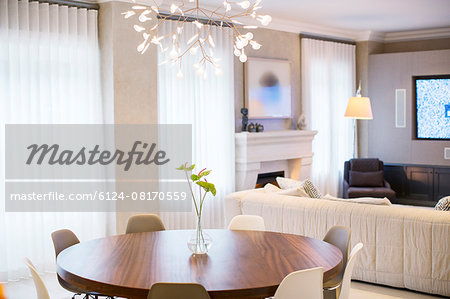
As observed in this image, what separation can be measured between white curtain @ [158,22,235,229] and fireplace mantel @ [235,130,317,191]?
0.15 m

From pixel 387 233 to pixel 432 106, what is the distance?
4886mm

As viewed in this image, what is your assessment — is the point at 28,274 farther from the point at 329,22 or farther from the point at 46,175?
the point at 329,22

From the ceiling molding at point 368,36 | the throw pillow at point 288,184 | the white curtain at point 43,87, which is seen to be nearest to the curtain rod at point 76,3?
the white curtain at point 43,87

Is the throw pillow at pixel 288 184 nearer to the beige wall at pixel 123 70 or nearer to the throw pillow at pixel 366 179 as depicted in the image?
the beige wall at pixel 123 70

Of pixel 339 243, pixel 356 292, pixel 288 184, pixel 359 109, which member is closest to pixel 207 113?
pixel 288 184

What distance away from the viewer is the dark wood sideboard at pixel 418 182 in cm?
864

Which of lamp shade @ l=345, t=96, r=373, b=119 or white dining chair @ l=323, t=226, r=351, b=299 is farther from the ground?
lamp shade @ l=345, t=96, r=373, b=119

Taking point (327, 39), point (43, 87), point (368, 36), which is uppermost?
point (368, 36)

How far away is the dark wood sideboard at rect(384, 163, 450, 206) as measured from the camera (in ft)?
28.4

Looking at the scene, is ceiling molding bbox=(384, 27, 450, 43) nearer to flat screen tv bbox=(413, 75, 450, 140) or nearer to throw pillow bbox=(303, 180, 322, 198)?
flat screen tv bbox=(413, 75, 450, 140)

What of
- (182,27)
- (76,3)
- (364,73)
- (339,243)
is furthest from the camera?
(364,73)

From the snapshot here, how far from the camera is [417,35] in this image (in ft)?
30.6

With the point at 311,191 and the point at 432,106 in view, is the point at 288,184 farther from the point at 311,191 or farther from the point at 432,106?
the point at 432,106

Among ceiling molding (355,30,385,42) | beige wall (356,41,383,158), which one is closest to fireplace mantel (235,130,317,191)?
beige wall (356,41,383,158)
